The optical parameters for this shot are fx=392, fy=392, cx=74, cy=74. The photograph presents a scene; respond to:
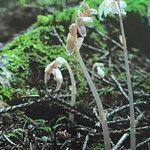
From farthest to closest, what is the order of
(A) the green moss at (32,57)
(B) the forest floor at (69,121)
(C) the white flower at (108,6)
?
(A) the green moss at (32,57)
(B) the forest floor at (69,121)
(C) the white flower at (108,6)

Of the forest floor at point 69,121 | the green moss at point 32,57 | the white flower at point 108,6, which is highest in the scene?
the white flower at point 108,6

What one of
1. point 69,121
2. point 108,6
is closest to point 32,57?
point 69,121

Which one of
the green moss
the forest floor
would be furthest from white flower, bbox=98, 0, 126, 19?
the green moss

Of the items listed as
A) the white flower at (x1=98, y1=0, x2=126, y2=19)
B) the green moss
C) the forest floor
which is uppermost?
the white flower at (x1=98, y1=0, x2=126, y2=19)

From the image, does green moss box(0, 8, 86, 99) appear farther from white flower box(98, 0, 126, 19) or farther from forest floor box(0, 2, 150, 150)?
white flower box(98, 0, 126, 19)

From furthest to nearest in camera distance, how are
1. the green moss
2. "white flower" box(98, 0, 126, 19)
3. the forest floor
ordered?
the green moss → the forest floor → "white flower" box(98, 0, 126, 19)

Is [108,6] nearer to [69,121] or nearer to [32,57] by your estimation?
[69,121]

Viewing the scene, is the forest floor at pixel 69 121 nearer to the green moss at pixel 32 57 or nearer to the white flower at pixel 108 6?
the green moss at pixel 32 57

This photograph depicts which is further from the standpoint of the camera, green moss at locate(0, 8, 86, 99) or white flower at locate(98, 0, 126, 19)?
green moss at locate(0, 8, 86, 99)

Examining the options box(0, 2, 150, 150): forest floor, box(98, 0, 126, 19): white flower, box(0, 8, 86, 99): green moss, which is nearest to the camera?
box(98, 0, 126, 19): white flower

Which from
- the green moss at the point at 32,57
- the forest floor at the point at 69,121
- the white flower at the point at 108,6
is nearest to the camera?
the white flower at the point at 108,6

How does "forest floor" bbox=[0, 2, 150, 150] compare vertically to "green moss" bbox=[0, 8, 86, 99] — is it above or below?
below

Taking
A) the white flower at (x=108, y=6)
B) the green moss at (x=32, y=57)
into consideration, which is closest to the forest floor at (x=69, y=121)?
the green moss at (x=32, y=57)
